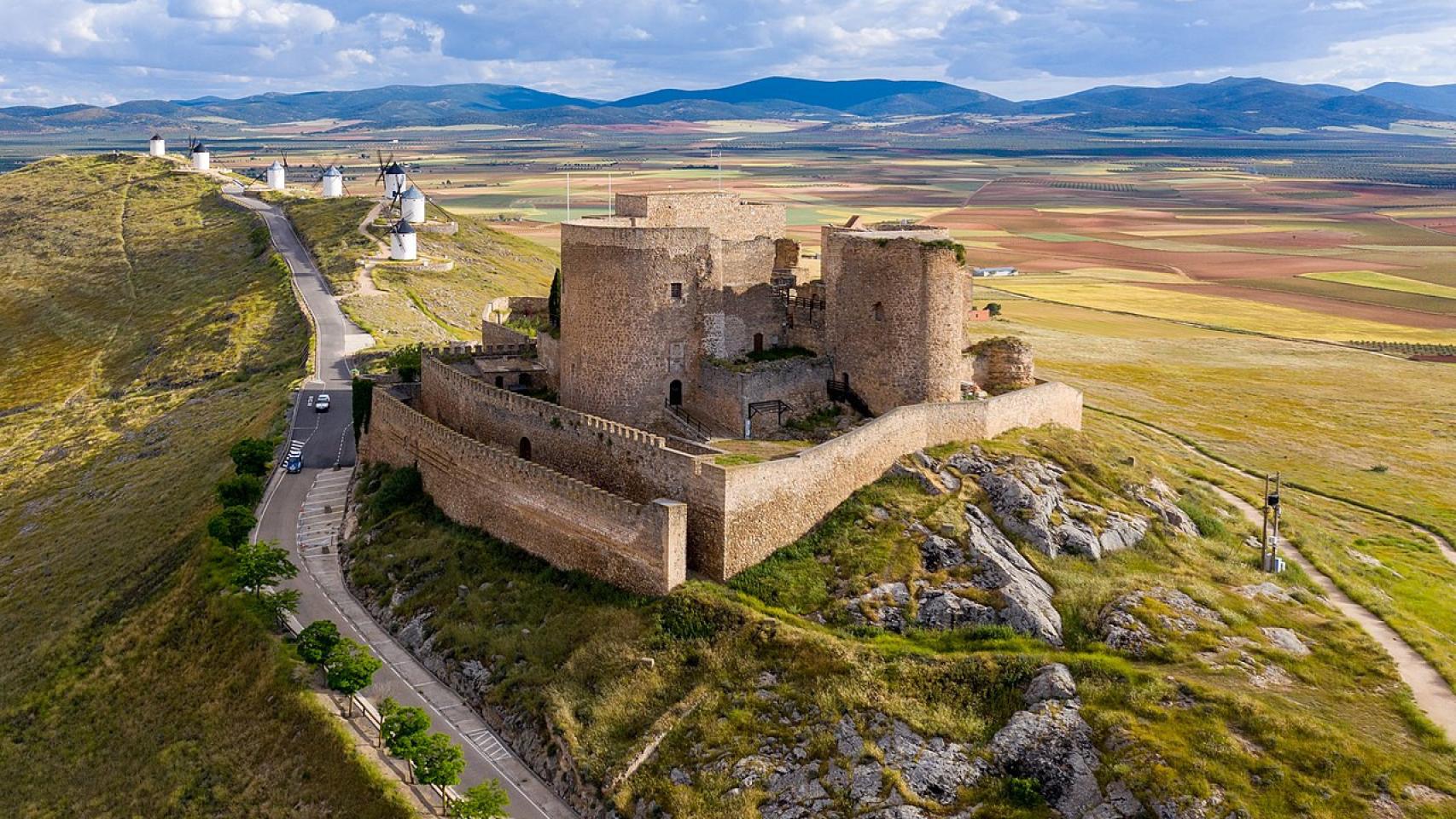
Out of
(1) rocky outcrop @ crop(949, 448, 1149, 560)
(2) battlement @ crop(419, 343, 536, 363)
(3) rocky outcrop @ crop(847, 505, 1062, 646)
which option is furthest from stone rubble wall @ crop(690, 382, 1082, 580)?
(2) battlement @ crop(419, 343, 536, 363)

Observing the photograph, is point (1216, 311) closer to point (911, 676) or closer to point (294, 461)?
point (294, 461)

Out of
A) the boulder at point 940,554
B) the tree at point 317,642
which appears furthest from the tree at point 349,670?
the boulder at point 940,554

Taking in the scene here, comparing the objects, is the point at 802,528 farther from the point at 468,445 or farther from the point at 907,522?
the point at 468,445

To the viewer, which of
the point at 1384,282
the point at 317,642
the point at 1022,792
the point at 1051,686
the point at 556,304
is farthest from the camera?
the point at 1384,282

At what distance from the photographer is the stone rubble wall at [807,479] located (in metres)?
36.4

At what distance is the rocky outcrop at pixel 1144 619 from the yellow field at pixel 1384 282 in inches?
4480

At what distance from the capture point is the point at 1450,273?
144125 mm

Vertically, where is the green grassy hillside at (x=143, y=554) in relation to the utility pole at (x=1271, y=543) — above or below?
below

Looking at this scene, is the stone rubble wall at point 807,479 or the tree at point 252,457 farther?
the tree at point 252,457

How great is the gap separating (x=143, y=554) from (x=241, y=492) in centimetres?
503

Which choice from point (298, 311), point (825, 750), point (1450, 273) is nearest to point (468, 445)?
point (825, 750)

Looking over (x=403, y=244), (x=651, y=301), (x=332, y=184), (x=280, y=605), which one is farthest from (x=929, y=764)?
(x=332, y=184)

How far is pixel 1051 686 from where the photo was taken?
31.1 m

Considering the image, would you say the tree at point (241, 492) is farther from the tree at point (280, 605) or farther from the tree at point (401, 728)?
the tree at point (401, 728)
